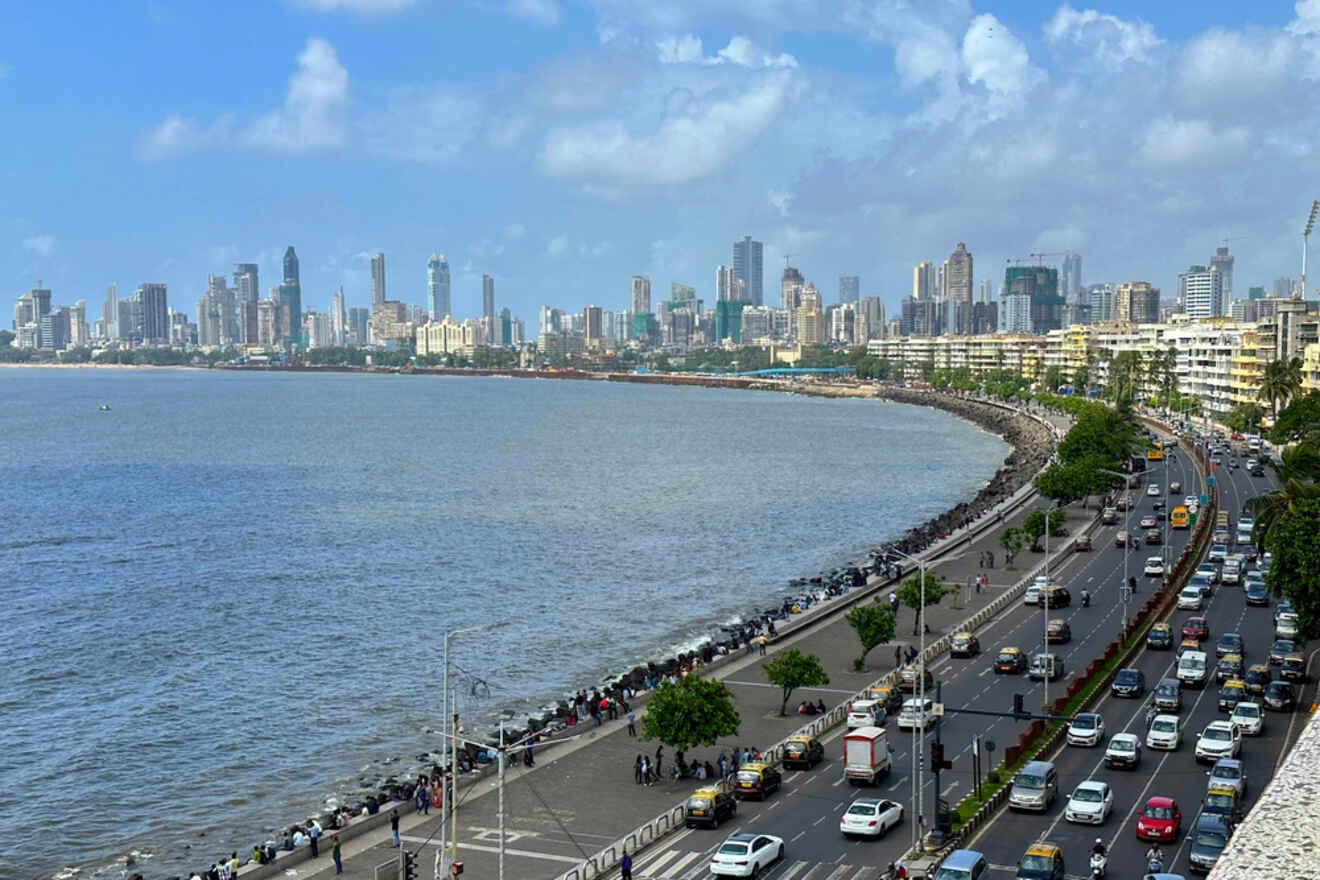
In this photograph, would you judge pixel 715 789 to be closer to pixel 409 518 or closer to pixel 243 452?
pixel 409 518

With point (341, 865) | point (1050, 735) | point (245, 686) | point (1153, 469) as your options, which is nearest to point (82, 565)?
point (245, 686)

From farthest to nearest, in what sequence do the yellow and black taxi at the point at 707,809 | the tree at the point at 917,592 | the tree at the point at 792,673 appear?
the tree at the point at 917,592, the tree at the point at 792,673, the yellow and black taxi at the point at 707,809

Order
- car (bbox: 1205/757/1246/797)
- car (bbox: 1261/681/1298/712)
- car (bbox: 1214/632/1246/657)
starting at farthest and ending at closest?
1. car (bbox: 1214/632/1246/657)
2. car (bbox: 1261/681/1298/712)
3. car (bbox: 1205/757/1246/797)

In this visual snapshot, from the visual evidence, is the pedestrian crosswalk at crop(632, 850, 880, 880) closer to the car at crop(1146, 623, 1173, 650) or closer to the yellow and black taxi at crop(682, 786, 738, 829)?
the yellow and black taxi at crop(682, 786, 738, 829)

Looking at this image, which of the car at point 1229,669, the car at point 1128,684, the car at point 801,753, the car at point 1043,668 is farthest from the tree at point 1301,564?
the car at point 801,753

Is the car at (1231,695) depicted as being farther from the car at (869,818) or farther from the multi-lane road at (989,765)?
the car at (869,818)

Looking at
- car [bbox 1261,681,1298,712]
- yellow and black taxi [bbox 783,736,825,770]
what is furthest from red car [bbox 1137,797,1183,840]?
car [bbox 1261,681,1298,712]
